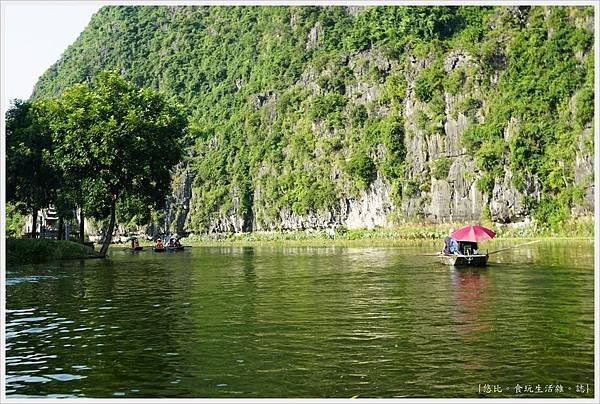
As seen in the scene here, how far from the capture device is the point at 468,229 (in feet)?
106

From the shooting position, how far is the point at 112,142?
46781 mm

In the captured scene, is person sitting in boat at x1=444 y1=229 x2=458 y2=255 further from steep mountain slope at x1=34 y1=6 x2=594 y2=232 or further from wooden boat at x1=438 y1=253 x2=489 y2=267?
steep mountain slope at x1=34 y1=6 x2=594 y2=232

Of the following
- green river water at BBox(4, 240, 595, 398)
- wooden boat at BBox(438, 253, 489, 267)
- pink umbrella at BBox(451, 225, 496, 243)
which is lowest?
green river water at BBox(4, 240, 595, 398)

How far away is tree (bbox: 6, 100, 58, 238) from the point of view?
154 ft

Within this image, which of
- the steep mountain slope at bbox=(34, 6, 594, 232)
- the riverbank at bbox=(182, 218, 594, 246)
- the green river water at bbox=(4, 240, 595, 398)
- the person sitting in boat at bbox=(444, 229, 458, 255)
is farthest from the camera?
the steep mountain slope at bbox=(34, 6, 594, 232)

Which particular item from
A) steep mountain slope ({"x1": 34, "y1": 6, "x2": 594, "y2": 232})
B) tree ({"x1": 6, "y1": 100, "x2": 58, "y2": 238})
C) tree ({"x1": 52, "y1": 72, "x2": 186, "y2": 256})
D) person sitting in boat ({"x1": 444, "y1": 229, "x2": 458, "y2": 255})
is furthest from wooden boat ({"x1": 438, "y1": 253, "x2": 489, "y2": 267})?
steep mountain slope ({"x1": 34, "y1": 6, "x2": 594, "y2": 232})

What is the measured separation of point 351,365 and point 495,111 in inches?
3221

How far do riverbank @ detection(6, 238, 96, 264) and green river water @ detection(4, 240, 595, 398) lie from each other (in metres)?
14.8

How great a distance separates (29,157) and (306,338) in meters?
37.7

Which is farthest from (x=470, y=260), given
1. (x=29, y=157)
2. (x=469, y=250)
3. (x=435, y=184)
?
(x=435, y=184)

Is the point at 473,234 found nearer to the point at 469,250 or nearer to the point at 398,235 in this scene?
the point at 469,250

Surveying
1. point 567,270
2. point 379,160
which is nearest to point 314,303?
point 567,270

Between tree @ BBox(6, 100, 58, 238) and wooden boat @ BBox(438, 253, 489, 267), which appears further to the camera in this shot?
tree @ BBox(6, 100, 58, 238)

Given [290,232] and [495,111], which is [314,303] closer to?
[495,111]
